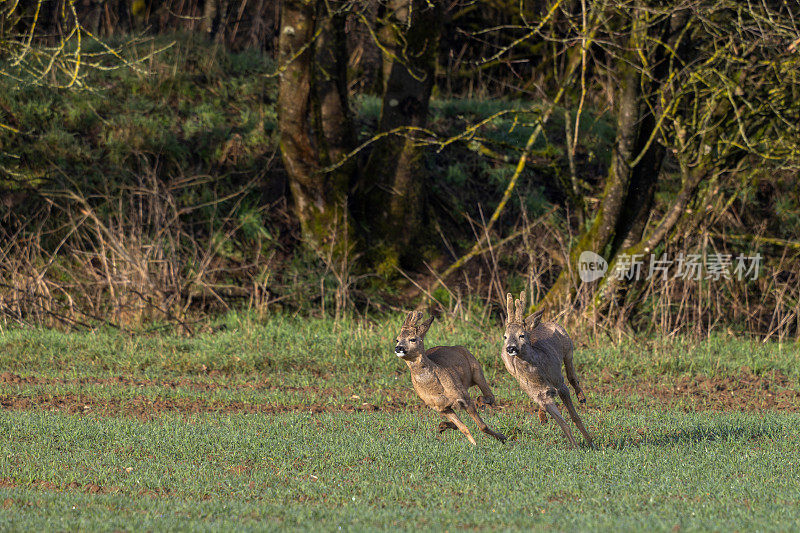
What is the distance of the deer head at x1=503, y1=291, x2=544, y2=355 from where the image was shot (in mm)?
6852

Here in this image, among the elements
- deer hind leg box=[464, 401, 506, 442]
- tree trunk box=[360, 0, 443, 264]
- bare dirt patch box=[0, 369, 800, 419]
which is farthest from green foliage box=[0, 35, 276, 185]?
deer hind leg box=[464, 401, 506, 442]

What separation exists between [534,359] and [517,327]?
31 cm

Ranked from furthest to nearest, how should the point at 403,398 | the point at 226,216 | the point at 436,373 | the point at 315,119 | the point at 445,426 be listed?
1. the point at 226,216
2. the point at 315,119
3. the point at 403,398
4. the point at 445,426
5. the point at 436,373

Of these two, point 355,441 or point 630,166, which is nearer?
point 355,441

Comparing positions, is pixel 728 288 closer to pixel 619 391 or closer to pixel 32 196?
pixel 619 391

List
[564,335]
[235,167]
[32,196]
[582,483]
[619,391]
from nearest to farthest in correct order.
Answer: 1. [582,483]
2. [564,335]
3. [619,391]
4. [32,196]
5. [235,167]

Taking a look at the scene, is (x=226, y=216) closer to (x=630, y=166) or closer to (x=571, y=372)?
(x=630, y=166)

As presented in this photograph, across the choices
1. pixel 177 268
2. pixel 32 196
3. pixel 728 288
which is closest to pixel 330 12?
pixel 177 268

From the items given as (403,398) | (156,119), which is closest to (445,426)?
(403,398)

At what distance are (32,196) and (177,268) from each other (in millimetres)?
3819

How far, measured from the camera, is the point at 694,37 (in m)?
13.8

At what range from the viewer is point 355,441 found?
7926 mm

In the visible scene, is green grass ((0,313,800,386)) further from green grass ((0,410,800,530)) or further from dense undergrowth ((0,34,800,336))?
green grass ((0,410,800,530))

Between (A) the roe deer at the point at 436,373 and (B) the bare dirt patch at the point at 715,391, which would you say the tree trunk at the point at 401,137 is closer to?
(B) the bare dirt patch at the point at 715,391
